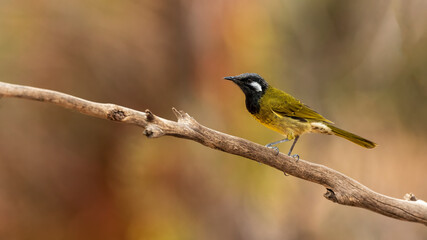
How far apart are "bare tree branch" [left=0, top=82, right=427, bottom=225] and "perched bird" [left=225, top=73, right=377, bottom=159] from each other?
0.50 feet

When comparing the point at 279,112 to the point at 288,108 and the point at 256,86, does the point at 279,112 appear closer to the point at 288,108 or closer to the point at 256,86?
the point at 288,108

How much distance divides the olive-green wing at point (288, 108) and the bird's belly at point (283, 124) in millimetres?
38

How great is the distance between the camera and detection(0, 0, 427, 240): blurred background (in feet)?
16.0

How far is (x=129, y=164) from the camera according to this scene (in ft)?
17.4

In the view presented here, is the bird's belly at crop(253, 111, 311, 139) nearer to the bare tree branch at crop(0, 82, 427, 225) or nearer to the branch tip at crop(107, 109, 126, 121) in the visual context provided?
the bare tree branch at crop(0, 82, 427, 225)

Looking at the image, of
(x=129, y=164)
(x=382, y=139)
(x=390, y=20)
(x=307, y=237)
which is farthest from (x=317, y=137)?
(x=129, y=164)

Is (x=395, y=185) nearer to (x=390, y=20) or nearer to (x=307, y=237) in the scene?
(x=307, y=237)

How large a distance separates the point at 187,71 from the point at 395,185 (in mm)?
2967

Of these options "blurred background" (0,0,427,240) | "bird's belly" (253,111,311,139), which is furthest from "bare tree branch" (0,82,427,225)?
"blurred background" (0,0,427,240)

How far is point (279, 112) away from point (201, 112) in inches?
104

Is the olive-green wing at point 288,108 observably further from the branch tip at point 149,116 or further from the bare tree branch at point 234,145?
the branch tip at point 149,116

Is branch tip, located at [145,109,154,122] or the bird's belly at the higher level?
the bird's belly

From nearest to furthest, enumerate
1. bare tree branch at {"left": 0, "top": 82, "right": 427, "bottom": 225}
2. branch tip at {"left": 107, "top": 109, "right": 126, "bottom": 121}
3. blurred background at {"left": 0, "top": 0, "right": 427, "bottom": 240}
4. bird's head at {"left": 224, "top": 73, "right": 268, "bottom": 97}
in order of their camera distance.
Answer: bare tree branch at {"left": 0, "top": 82, "right": 427, "bottom": 225}
branch tip at {"left": 107, "top": 109, "right": 126, "bottom": 121}
bird's head at {"left": 224, "top": 73, "right": 268, "bottom": 97}
blurred background at {"left": 0, "top": 0, "right": 427, "bottom": 240}

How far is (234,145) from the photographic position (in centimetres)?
253
